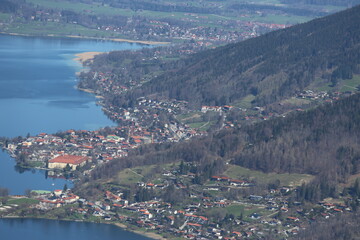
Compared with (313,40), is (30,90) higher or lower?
lower

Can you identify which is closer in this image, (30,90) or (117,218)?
(117,218)

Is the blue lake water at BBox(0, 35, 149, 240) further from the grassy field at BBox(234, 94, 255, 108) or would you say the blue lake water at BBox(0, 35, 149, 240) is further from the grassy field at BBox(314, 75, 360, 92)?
the grassy field at BBox(314, 75, 360, 92)

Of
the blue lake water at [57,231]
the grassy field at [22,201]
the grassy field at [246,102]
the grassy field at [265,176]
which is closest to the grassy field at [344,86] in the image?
the grassy field at [246,102]

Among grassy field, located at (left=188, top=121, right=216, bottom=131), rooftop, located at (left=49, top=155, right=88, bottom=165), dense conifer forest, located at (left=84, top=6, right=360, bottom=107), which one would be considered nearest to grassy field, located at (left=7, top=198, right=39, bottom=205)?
rooftop, located at (left=49, top=155, right=88, bottom=165)

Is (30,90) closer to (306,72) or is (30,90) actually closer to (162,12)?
(306,72)

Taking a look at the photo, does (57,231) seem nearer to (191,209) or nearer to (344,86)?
(191,209)

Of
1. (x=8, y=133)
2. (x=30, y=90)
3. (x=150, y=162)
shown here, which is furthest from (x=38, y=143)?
(x=30, y=90)
